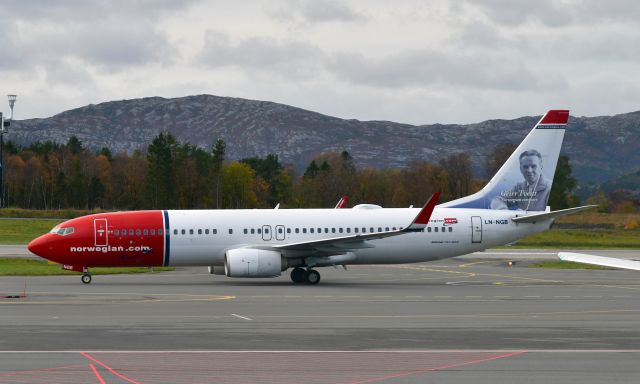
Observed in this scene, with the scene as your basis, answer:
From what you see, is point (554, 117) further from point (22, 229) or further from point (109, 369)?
point (22, 229)

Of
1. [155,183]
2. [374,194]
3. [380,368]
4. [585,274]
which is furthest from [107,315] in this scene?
[374,194]

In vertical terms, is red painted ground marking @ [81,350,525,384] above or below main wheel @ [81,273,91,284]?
below

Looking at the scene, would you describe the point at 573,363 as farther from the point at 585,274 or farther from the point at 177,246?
the point at 585,274

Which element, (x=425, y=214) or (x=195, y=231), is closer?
(x=425, y=214)

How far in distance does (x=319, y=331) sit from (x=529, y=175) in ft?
74.5

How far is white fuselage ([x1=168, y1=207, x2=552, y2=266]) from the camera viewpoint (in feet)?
135

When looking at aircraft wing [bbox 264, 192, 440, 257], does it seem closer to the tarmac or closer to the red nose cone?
the tarmac

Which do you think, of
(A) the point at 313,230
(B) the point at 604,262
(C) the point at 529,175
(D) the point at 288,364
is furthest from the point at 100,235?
(B) the point at 604,262

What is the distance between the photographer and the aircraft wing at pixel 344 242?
3944 centimetres

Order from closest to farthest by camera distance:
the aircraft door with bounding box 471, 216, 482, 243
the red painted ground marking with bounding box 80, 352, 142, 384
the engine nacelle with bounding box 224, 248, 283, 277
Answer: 1. the red painted ground marking with bounding box 80, 352, 142, 384
2. the engine nacelle with bounding box 224, 248, 283, 277
3. the aircraft door with bounding box 471, 216, 482, 243

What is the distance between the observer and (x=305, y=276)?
1618 inches

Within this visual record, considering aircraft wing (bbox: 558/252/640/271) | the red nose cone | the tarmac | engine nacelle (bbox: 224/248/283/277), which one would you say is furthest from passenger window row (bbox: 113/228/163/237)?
aircraft wing (bbox: 558/252/640/271)

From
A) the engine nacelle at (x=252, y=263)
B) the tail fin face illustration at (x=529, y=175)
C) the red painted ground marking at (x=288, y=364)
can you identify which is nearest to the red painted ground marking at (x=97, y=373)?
the red painted ground marking at (x=288, y=364)

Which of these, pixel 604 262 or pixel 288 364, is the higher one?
pixel 604 262
